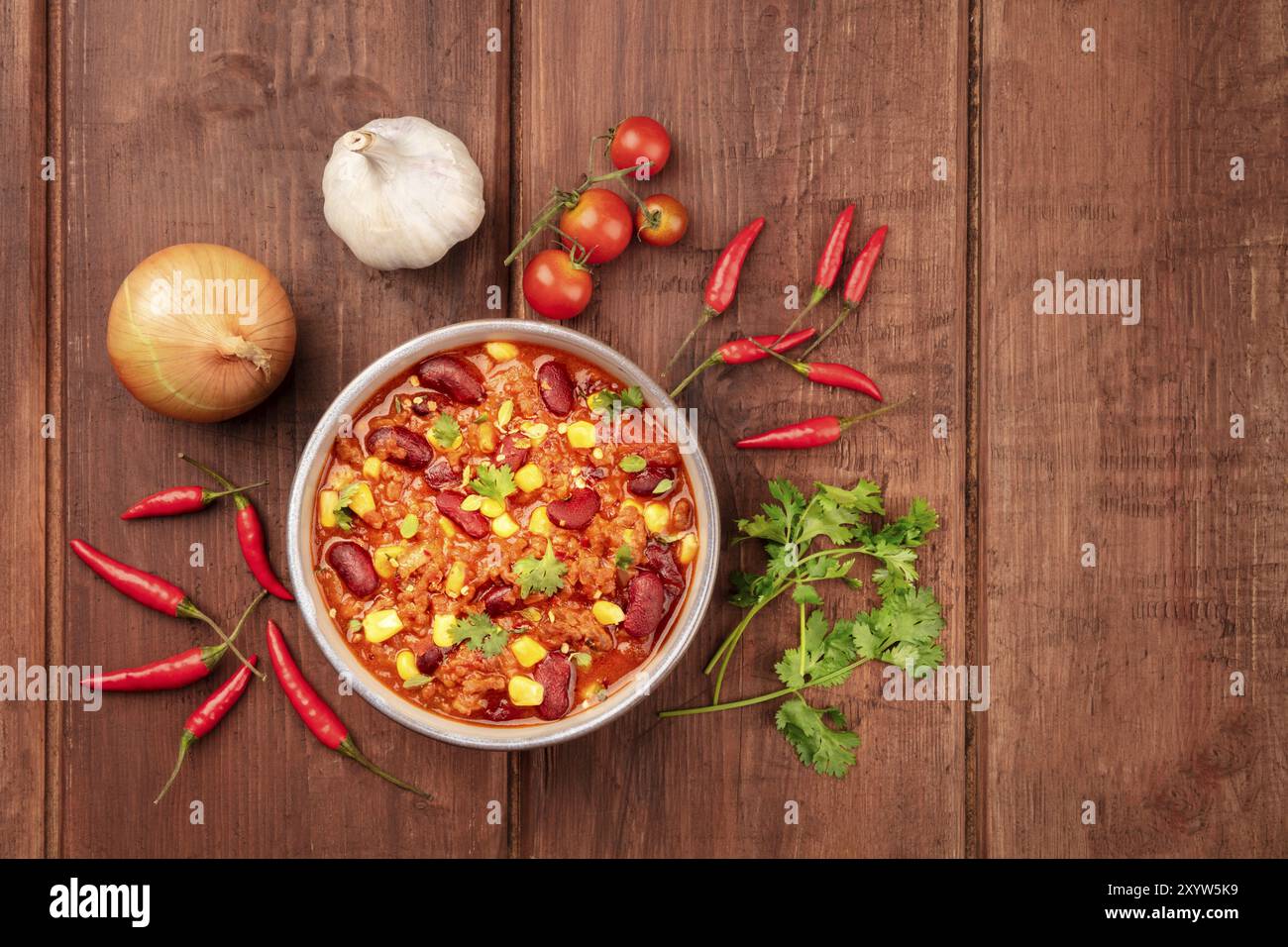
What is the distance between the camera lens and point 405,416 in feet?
8.46

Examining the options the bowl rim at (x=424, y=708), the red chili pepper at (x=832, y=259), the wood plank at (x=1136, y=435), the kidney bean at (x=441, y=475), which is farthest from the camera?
the wood plank at (x=1136, y=435)

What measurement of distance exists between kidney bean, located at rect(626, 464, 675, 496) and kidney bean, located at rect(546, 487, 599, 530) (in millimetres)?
109

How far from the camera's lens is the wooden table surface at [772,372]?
2793mm

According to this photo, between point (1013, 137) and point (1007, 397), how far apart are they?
0.77 metres

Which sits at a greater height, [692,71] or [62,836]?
[692,71]

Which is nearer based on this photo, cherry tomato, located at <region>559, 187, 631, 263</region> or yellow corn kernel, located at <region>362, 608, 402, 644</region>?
yellow corn kernel, located at <region>362, 608, 402, 644</region>

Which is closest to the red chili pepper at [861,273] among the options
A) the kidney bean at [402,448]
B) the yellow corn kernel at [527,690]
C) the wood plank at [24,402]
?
the kidney bean at [402,448]

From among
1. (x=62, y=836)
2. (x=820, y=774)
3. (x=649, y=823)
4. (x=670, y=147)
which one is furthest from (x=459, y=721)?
(x=670, y=147)

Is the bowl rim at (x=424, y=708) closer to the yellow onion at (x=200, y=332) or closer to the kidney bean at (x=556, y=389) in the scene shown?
Answer: the kidney bean at (x=556, y=389)

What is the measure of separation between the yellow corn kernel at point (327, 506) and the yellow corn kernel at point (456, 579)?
35cm

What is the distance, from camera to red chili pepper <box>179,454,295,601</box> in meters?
2.74

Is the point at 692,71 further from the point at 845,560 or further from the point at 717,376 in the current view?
the point at 845,560

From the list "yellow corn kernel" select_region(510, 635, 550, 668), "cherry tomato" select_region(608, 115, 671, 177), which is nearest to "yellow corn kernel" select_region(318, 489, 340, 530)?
"yellow corn kernel" select_region(510, 635, 550, 668)

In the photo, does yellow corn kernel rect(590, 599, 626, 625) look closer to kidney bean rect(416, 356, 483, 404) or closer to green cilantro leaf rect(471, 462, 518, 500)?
green cilantro leaf rect(471, 462, 518, 500)
